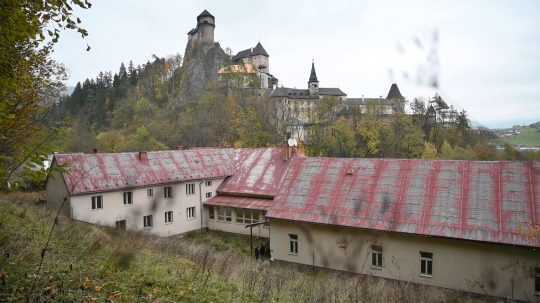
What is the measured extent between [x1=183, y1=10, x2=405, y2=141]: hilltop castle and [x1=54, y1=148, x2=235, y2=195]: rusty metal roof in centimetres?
3561

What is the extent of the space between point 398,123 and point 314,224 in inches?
1822

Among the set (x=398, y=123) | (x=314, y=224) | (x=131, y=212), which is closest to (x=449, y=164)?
(x=314, y=224)

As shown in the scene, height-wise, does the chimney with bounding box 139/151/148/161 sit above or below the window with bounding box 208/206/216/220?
above

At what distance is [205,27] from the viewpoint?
95625 mm

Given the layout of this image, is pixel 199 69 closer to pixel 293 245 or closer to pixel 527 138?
pixel 527 138

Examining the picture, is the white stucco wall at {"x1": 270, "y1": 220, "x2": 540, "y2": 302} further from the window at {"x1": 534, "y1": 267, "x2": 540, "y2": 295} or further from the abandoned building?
the window at {"x1": 534, "y1": 267, "x2": 540, "y2": 295}

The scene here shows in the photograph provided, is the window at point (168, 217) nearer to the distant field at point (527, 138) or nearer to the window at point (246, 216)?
the window at point (246, 216)

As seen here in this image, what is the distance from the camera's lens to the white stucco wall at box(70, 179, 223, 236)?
20961mm

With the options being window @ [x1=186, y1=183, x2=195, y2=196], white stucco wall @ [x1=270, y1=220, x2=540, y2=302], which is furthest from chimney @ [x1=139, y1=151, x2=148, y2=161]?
white stucco wall @ [x1=270, y1=220, x2=540, y2=302]

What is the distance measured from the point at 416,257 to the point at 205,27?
3669 inches

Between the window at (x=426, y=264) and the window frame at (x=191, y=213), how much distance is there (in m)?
16.9

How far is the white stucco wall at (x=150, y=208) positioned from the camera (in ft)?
68.8

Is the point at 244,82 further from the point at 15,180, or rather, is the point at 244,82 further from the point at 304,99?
the point at 15,180

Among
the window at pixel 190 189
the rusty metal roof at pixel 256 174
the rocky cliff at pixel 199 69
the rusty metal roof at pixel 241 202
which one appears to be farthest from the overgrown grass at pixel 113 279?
the rocky cliff at pixel 199 69
